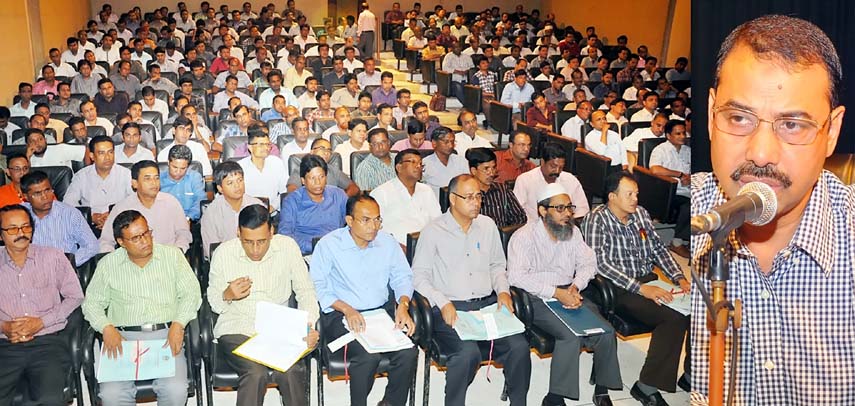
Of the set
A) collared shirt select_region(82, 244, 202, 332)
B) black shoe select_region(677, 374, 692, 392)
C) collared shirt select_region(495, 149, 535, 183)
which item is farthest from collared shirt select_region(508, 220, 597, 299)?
collared shirt select_region(495, 149, 535, 183)

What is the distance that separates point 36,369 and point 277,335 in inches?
43.0

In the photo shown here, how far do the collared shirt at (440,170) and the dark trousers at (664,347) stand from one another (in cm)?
265

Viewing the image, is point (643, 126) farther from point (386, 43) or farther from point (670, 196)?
point (386, 43)

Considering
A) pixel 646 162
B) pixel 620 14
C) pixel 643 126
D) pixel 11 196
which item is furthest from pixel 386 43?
pixel 11 196

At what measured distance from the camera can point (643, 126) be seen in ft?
26.7

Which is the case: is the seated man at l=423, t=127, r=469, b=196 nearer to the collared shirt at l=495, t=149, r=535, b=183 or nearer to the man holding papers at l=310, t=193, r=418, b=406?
the collared shirt at l=495, t=149, r=535, b=183

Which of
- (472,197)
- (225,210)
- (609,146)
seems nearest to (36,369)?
(225,210)

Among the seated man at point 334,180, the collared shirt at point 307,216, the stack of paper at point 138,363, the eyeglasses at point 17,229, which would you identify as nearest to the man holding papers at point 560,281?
the collared shirt at point 307,216

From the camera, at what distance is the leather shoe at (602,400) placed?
3.95 metres

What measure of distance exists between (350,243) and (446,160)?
2.54m

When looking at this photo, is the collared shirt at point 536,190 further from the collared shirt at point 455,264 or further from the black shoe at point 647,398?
the black shoe at point 647,398

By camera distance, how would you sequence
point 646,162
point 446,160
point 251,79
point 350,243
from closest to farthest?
point 350,243, point 446,160, point 646,162, point 251,79

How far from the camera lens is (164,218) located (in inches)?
192

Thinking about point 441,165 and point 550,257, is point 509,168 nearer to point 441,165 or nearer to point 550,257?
point 441,165
